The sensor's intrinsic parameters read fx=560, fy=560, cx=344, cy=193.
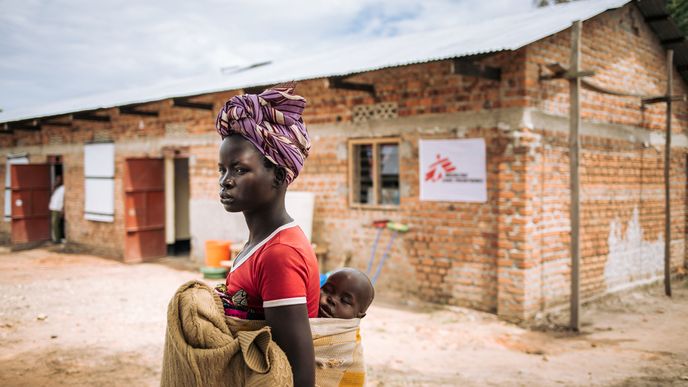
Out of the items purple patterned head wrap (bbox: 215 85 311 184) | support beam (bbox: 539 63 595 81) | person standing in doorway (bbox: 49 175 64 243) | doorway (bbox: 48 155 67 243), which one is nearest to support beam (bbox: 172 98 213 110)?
support beam (bbox: 539 63 595 81)

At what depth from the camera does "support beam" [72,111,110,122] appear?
1165 centimetres

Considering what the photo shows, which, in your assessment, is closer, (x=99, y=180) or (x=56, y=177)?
(x=99, y=180)

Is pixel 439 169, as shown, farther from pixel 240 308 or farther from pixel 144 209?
pixel 144 209

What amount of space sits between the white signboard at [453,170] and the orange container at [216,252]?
406cm

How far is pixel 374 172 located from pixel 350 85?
1.30 metres

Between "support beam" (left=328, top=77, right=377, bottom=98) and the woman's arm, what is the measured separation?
614 centimetres

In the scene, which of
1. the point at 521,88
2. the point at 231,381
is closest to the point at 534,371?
the point at 521,88

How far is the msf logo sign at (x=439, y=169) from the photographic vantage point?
23.9ft

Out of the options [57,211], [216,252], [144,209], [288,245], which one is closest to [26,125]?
[57,211]

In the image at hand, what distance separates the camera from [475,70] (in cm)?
645

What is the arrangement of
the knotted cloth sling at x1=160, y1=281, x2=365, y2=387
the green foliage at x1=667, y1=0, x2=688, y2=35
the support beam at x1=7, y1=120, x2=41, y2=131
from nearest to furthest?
the knotted cloth sling at x1=160, y1=281, x2=365, y2=387
the green foliage at x1=667, y1=0, x2=688, y2=35
the support beam at x1=7, y1=120, x2=41, y2=131

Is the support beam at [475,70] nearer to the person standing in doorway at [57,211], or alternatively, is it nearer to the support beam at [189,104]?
the support beam at [189,104]

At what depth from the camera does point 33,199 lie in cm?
1520

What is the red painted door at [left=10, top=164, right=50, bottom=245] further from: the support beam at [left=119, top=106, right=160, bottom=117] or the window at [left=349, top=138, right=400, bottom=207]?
the window at [left=349, top=138, right=400, bottom=207]
